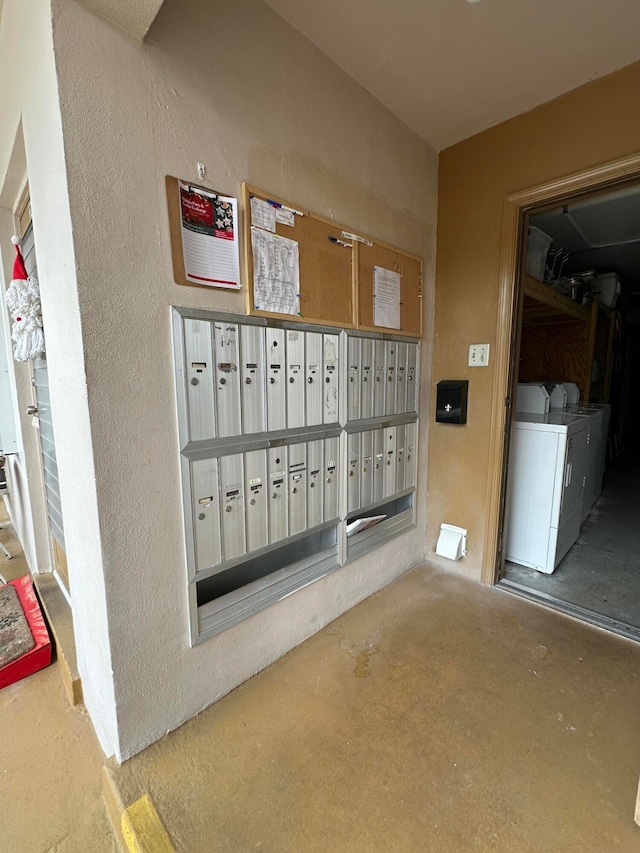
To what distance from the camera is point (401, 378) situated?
6.82 ft

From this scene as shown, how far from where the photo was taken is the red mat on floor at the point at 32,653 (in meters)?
1.61

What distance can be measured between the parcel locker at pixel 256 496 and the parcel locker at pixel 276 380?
0.14 meters

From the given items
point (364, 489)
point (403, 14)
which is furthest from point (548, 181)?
point (364, 489)

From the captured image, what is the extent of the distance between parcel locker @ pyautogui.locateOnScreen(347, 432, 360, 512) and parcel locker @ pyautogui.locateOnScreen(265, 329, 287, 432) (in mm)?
436

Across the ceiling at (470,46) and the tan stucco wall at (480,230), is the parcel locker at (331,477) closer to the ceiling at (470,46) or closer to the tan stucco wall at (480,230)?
the tan stucco wall at (480,230)

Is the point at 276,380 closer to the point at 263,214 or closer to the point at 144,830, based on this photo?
the point at 263,214

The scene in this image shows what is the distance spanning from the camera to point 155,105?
1097 millimetres

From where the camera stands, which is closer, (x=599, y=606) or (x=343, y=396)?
(x=343, y=396)

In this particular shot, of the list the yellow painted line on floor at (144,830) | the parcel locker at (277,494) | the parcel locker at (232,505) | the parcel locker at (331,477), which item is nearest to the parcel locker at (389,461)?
the parcel locker at (331,477)

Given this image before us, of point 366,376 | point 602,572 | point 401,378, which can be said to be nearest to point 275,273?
point 366,376

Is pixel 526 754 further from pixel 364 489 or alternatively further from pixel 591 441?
pixel 591 441

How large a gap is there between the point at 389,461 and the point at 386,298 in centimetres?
87

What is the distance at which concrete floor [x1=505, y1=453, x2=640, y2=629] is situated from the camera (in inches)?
79.6

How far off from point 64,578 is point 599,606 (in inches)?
113
